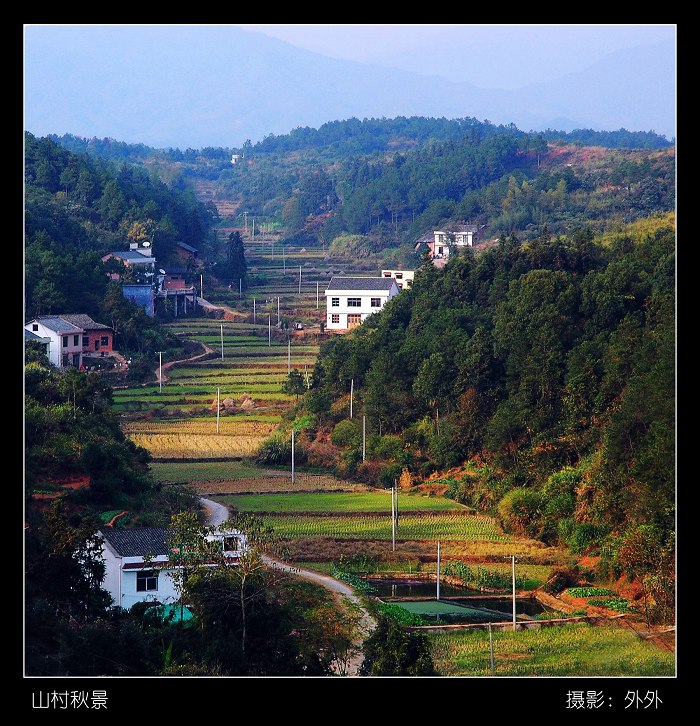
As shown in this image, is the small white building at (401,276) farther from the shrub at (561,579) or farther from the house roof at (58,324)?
the shrub at (561,579)

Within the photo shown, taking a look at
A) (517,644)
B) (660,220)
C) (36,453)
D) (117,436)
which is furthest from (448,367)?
(660,220)

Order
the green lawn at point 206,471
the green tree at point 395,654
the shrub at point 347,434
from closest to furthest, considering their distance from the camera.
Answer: the green tree at point 395,654
the green lawn at point 206,471
the shrub at point 347,434

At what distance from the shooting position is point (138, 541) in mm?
11656

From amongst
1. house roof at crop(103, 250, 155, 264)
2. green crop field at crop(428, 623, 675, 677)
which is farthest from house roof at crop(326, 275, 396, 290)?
green crop field at crop(428, 623, 675, 677)

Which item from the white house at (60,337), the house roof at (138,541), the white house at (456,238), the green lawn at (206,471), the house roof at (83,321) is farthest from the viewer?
the white house at (456,238)

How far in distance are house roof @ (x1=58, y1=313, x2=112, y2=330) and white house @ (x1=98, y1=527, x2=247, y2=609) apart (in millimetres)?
12238

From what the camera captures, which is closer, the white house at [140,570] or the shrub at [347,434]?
the white house at [140,570]

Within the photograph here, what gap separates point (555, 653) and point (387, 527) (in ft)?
15.2

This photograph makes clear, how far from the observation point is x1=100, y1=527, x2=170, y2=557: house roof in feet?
37.7

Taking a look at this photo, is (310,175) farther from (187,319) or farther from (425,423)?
(425,423)

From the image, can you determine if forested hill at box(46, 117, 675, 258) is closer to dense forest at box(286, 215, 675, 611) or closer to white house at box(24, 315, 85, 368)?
dense forest at box(286, 215, 675, 611)

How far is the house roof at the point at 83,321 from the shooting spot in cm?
2336

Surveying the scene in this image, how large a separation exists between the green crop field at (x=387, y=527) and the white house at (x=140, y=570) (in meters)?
3.41

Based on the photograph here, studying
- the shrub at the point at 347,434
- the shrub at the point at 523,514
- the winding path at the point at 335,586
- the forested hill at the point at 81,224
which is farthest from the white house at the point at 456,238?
the winding path at the point at 335,586
